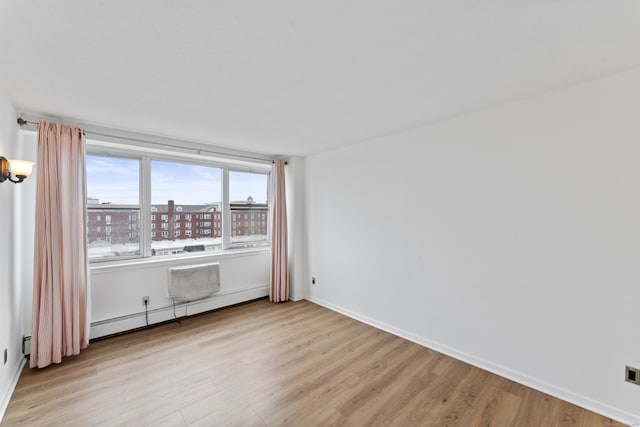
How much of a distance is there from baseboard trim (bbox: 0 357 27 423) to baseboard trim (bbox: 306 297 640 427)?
10.9 feet

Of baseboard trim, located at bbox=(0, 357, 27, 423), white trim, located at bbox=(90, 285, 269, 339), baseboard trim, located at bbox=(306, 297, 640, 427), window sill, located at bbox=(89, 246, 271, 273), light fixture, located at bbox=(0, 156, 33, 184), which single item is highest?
light fixture, located at bbox=(0, 156, 33, 184)

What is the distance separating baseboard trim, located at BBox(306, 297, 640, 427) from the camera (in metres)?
1.92

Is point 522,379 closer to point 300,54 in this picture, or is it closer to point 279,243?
point 300,54

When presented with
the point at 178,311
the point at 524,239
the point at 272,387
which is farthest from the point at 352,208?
the point at 178,311

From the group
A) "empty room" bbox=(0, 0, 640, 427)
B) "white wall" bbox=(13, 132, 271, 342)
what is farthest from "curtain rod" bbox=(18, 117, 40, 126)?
"white wall" bbox=(13, 132, 271, 342)

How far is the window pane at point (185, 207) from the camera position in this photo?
374 cm

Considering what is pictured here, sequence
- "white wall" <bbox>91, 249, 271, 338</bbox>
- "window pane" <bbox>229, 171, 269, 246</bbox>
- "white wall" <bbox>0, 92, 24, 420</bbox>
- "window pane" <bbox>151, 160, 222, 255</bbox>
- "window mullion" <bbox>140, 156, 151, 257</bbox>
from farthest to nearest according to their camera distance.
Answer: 1. "window pane" <bbox>229, 171, 269, 246</bbox>
2. "window pane" <bbox>151, 160, 222, 255</bbox>
3. "window mullion" <bbox>140, 156, 151, 257</bbox>
4. "white wall" <bbox>91, 249, 271, 338</bbox>
5. "white wall" <bbox>0, 92, 24, 420</bbox>

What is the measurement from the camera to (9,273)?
2232 millimetres

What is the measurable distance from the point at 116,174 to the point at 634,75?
197 inches

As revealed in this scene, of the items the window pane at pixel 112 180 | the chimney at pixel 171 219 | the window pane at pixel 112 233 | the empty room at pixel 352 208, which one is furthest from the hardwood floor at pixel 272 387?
the window pane at pixel 112 180

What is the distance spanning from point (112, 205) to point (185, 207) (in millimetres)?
852

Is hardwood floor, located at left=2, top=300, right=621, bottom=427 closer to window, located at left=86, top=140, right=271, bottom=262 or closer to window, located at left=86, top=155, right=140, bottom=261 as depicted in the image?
window, located at left=86, top=155, right=140, bottom=261

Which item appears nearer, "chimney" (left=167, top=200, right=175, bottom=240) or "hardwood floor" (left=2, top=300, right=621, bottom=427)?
"hardwood floor" (left=2, top=300, right=621, bottom=427)

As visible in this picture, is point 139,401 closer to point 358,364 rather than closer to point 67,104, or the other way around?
point 358,364
